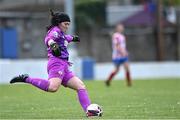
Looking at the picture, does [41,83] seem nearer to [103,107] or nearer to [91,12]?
[103,107]

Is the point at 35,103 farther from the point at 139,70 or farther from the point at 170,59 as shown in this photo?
the point at 170,59

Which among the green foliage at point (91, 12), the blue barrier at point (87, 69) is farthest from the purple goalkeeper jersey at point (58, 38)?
the green foliage at point (91, 12)

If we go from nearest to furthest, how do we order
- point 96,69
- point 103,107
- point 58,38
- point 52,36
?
point 52,36
point 58,38
point 103,107
point 96,69

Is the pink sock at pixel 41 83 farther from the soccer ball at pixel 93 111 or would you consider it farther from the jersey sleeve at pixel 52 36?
the soccer ball at pixel 93 111

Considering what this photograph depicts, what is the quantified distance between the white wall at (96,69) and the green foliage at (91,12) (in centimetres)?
2218

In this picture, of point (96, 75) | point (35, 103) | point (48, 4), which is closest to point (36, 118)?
point (35, 103)

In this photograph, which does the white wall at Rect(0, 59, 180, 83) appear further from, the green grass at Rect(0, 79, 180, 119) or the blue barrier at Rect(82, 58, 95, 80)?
the green grass at Rect(0, 79, 180, 119)

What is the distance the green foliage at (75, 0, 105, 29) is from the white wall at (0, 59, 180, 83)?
873 inches

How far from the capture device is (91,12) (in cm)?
6281

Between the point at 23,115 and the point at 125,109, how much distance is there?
212 centimetres

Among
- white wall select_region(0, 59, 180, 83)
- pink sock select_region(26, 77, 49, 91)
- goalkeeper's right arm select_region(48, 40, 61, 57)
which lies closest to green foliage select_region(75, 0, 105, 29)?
white wall select_region(0, 59, 180, 83)

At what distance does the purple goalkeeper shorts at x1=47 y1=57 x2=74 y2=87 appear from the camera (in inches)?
506

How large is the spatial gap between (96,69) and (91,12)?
27.2m

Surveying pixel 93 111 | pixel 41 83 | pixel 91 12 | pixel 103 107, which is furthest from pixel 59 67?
pixel 91 12
